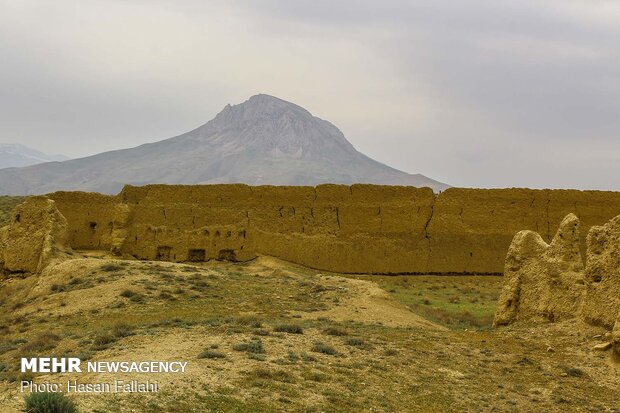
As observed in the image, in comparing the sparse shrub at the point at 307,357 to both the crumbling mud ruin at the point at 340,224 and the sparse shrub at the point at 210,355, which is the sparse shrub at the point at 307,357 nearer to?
the sparse shrub at the point at 210,355

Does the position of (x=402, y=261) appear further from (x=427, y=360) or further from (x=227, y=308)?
(x=427, y=360)

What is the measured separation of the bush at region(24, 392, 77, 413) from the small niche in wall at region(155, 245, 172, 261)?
2262 cm

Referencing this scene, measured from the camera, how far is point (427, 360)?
39.8 ft

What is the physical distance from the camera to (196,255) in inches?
1160

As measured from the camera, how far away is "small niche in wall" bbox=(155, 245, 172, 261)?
29.4 meters

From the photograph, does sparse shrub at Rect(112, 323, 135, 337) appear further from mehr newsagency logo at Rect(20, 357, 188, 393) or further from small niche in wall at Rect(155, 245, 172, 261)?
small niche in wall at Rect(155, 245, 172, 261)

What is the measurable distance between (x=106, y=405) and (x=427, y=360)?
21.7 ft

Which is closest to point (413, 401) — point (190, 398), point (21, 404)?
point (190, 398)

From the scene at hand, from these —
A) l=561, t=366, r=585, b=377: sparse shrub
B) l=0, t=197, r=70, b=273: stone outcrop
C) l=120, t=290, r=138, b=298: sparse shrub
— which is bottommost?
l=561, t=366, r=585, b=377: sparse shrub

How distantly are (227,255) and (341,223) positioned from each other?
18.3 feet

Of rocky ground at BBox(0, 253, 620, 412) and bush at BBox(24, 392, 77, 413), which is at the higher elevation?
bush at BBox(24, 392, 77, 413)

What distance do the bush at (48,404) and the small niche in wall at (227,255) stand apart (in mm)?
22170

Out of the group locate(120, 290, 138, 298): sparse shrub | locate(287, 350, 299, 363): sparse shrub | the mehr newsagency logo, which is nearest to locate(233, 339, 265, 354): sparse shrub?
locate(287, 350, 299, 363): sparse shrub

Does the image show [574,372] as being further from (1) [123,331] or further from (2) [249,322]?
(1) [123,331]
